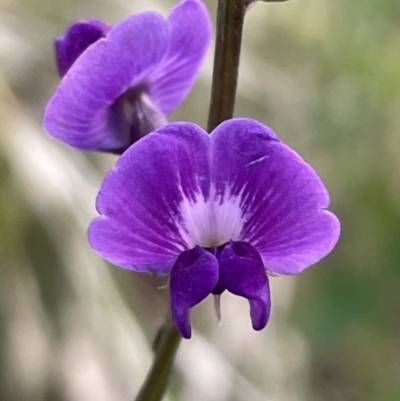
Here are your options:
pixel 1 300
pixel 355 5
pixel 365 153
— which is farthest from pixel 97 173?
pixel 355 5

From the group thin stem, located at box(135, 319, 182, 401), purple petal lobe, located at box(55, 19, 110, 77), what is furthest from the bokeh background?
purple petal lobe, located at box(55, 19, 110, 77)

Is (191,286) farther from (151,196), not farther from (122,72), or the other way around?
(122,72)

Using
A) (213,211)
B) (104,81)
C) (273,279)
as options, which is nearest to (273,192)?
(213,211)

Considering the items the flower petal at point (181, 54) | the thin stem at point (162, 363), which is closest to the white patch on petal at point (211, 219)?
the thin stem at point (162, 363)

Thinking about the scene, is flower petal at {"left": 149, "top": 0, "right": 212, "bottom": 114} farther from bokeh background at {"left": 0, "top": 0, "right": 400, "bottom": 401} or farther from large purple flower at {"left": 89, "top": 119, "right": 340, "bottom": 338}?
bokeh background at {"left": 0, "top": 0, "right": 400, "bottom": 401}

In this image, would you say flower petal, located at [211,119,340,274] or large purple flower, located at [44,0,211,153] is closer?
flower petal, located at [211,119,340,274]

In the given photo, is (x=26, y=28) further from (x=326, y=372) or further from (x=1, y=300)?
(x=326, y=372)
